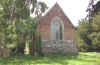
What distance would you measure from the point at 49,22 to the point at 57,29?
1.83m

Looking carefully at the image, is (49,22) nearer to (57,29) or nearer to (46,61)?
(57,29)

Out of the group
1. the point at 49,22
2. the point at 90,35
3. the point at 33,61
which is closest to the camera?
the point at 33,61

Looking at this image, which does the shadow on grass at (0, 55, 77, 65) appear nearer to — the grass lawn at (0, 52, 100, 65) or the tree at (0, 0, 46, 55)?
the grass lawn at (0, 52, 100, 65)

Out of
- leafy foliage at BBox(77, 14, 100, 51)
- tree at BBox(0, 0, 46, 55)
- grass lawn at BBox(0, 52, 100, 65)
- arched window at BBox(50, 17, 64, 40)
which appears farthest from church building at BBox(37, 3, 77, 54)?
leafy foliage at BBox(77, 14, 100, 51)

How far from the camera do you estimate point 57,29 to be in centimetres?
2572

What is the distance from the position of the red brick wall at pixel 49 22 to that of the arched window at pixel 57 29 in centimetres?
57

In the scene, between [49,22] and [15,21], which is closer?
[15,21]

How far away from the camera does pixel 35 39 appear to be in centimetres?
2189

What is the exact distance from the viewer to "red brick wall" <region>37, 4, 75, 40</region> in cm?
2525

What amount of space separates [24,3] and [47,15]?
22.0 feet

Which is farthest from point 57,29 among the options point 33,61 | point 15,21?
point 33,61

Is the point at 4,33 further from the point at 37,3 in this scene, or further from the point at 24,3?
the point at 37,3

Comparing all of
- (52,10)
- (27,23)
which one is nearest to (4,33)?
(27,23)

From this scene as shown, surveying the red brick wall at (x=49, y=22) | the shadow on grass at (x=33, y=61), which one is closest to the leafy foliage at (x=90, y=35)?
the red brick wall at (x=49, y=22)
